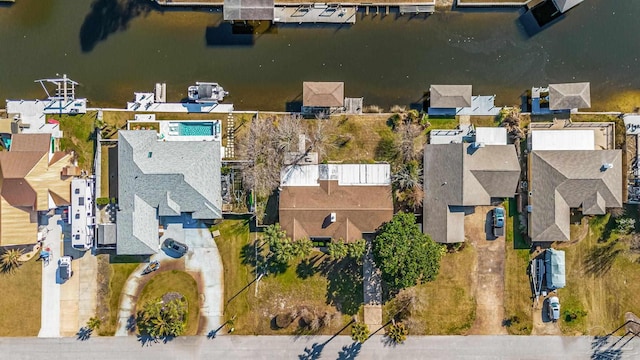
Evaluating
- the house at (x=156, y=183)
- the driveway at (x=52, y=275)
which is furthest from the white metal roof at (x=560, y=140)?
the driveway at (x=52, y=275)

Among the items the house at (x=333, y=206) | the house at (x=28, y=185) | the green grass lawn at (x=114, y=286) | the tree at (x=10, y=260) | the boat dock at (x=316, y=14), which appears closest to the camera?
the house at (x=28, y=185)

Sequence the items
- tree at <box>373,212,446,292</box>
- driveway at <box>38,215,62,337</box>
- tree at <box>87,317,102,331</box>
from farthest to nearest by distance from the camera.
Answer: driveway at <box>38,215,62,337</box>
tree at <box>87,317,102,331</box>
tree at <box>373,212,446,292</box>

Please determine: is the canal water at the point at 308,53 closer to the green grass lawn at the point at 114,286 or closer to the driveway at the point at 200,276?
the driveway at the point at 200,276

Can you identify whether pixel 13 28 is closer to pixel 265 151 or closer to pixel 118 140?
pixel 118 140

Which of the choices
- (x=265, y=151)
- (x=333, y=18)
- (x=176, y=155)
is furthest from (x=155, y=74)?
(x=333, y=18)

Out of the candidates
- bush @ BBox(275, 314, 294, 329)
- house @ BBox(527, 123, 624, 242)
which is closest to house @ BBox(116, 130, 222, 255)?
bush @ BBox(275, 314, 294, 329)

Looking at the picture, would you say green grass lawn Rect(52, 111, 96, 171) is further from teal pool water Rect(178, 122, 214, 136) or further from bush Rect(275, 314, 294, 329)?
bush Rect(275, 314, 294, 329)

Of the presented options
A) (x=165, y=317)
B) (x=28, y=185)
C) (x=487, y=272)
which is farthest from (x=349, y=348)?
(x=28, y=185)
